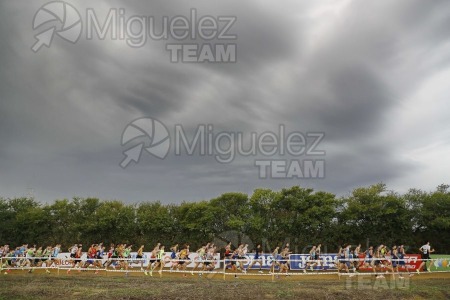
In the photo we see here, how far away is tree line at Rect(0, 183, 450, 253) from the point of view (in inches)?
1848

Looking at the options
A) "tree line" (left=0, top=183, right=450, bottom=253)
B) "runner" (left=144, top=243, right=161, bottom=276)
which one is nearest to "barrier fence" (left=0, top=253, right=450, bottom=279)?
"runner" (left=144, top=243, right=161, bottom=276)

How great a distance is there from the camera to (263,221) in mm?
46844

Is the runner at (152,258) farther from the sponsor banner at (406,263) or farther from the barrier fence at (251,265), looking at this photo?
the sponsor banner at (406,263)

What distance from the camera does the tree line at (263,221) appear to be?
46938mm

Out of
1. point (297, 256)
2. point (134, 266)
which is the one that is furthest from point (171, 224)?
point (297, 256)

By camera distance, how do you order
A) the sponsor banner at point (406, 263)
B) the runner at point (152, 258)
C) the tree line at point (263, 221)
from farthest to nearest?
the tree line at point (263, 221) < the sponsor banner at point (406, 263) < the runner at point (152, 258)

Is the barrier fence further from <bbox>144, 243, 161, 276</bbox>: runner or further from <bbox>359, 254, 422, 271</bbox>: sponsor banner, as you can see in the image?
<bbox>144, 243, 161, 276</bbox>: runner

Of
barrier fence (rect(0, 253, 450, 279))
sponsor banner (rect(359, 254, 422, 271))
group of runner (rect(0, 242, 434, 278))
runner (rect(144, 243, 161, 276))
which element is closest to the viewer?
group of runner (rect(0, 242, 434, 278))

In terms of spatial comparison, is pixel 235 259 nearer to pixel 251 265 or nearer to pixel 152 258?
pixel 251 265

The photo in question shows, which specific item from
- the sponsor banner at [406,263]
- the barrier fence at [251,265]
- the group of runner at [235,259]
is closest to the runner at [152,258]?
the group of runner at [235,259]

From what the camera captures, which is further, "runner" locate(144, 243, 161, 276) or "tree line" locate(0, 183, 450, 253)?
"tree line" locate(0, 183, 450, 253)

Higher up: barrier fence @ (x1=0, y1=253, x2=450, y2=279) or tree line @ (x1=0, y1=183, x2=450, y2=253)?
tree line @ (x1=0, y1=183, x2=450, y2=253)

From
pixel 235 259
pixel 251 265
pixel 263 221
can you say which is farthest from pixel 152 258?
pixel 263 221

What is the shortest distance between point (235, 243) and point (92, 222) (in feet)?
56.1
